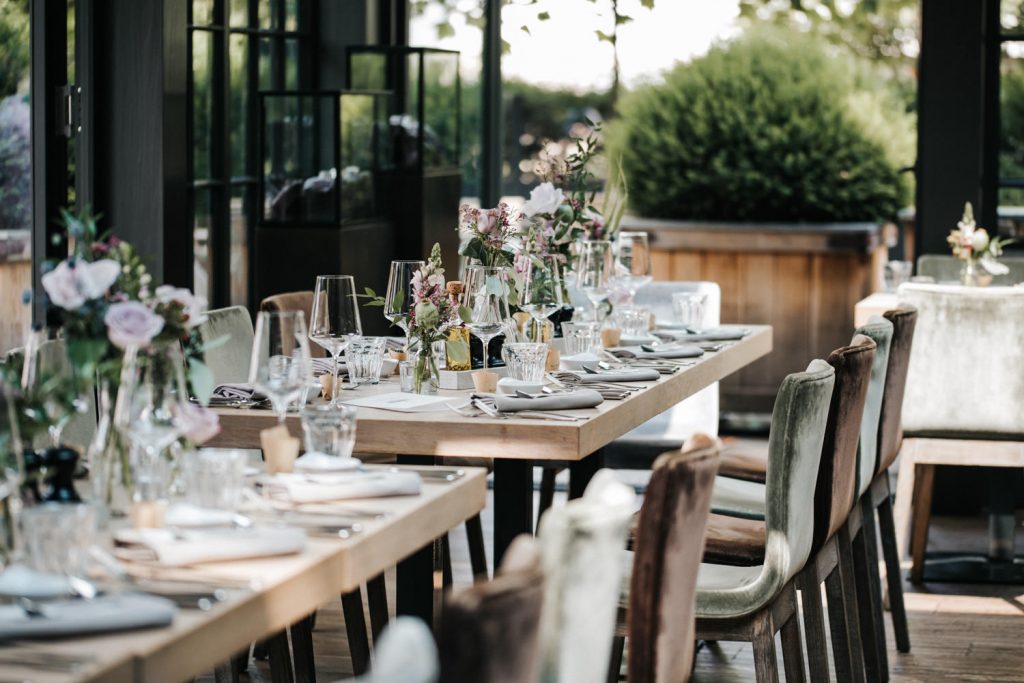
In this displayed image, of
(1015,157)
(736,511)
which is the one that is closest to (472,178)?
(1015,157)

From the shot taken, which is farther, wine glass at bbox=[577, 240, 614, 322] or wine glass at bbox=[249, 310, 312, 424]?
wine glass at bbox=[577, 240, 614, 322]

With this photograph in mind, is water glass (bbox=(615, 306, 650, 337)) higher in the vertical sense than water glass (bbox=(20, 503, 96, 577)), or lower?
higher

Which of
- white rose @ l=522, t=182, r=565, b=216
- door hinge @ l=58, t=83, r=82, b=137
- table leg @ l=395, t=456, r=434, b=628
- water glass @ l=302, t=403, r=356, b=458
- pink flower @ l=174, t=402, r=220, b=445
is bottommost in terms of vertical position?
table leg @ l=395, t=456, r=434, b=628

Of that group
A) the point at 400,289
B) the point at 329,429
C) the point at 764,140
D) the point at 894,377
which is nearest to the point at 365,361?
the point at 400,289

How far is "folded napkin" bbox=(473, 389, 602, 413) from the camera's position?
119 inches

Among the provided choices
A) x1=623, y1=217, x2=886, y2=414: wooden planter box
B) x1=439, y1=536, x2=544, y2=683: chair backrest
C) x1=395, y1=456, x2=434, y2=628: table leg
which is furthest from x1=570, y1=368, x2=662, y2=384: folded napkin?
x1=623, y1=217, x2=886, y2=414: wooden planter box

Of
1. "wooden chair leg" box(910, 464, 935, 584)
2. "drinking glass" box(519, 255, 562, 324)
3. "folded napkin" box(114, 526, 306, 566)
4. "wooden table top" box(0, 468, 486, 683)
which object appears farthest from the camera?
"wooden chair leg" box(910, 464, 935, 584)

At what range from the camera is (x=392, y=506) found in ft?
7.43

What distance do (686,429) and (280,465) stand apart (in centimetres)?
260

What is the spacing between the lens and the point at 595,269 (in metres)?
4.25

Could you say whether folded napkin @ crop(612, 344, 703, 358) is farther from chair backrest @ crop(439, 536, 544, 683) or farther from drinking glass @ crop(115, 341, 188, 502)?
chair backrest @ crop(439, 536, 544, 683)

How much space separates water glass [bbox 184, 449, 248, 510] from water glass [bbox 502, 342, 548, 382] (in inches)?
48.7

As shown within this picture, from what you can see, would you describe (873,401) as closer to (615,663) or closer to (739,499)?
(739,499)

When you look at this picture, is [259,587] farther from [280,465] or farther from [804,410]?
[804,410]
